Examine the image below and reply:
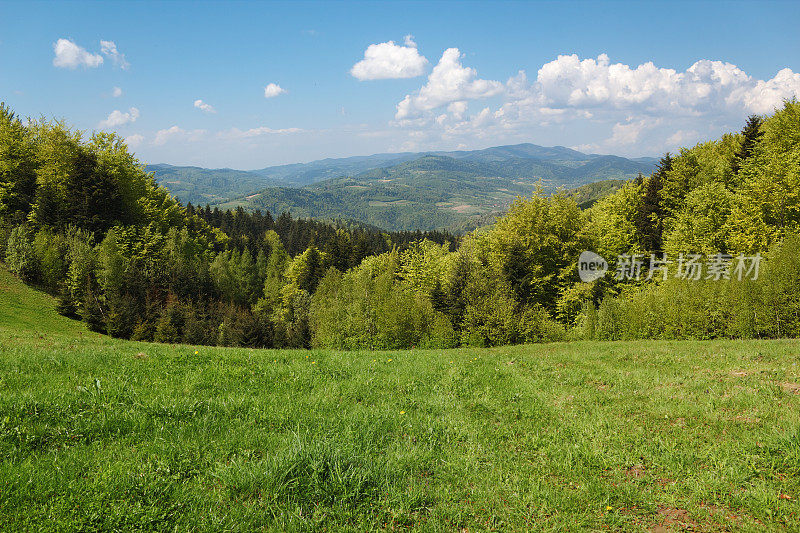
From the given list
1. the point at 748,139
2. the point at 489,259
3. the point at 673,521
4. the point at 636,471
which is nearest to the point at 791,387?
the point at 636,471

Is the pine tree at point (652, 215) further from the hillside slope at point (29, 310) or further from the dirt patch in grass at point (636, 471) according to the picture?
the hillside slope at point (29, 310)

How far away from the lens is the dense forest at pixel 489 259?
3284cm

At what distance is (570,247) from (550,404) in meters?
36.2

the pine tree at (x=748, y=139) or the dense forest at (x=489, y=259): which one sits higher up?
the pine tree at (x=748, y=139)

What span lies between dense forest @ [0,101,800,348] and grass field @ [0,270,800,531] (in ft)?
77.9

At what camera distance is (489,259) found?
46500mm

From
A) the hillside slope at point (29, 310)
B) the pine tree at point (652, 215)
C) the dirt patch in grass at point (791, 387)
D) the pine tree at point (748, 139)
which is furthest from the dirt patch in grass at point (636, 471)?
the pine tree at point (748, 139)

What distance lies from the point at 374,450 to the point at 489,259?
136ft

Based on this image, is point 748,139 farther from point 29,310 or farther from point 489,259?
point 29,310

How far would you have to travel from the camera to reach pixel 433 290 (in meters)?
47.8

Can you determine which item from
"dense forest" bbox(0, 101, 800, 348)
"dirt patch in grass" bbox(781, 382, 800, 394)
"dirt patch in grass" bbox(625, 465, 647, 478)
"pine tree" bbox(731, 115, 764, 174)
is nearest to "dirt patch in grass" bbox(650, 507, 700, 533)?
"dirt patch in grass" bbox(625, 465, 647, 478)

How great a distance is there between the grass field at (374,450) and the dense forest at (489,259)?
2374cm

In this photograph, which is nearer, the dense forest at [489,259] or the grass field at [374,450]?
the grass field at [374,450]

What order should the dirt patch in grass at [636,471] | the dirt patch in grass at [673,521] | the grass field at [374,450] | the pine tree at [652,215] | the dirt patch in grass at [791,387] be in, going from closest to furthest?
the grass field at [374,450], the dirt patch in grass at [673,521], the dirt patch in grass at [636,471], the dirt patch in grass at [791,387], the pine tree at [652,215]
